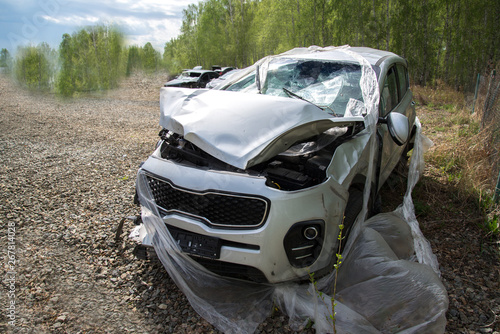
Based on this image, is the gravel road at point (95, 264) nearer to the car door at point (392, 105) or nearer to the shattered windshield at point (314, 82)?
the car door at point (392, 105)

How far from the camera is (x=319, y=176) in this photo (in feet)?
8.23

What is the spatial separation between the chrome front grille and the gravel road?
0.71m

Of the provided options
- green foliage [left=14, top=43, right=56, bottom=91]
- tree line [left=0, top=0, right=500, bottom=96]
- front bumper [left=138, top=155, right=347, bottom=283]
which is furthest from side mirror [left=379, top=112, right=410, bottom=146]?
green foliage [left=14, top=43, right=56, bottom=91]

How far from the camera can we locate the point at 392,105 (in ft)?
12.7

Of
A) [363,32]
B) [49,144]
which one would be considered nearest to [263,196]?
[49,144]

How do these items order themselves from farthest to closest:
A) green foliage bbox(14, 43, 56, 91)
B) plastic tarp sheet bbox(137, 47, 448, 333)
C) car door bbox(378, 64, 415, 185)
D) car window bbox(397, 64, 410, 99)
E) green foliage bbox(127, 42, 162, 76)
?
green foliage bbox(127, 42, 162, 76) → green foliage bbox(14, 43, 56, 91) → car window bbox(397, 64, 410, 99) → car door bbox(378, 64, 415, 185) → plastic tarp sheet bbox(137, 47, 448, 333)

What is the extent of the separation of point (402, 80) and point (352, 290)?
323cm

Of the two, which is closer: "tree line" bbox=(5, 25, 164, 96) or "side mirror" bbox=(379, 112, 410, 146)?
"side mirror" bbox=(379, 112, 410, 146)

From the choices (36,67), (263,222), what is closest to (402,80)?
(263,222)

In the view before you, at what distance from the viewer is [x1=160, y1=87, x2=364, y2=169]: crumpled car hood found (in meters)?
2.42

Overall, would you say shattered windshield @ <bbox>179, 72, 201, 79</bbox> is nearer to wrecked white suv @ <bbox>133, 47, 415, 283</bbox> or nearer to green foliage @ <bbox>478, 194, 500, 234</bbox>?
wrecked white suv @ <bbox>133, 47, 415, 283</bbox>

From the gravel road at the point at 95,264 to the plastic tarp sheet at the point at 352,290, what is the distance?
0.14m

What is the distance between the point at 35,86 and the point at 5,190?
1389 centimetres

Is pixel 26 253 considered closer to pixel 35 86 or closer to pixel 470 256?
pixel 470 256
